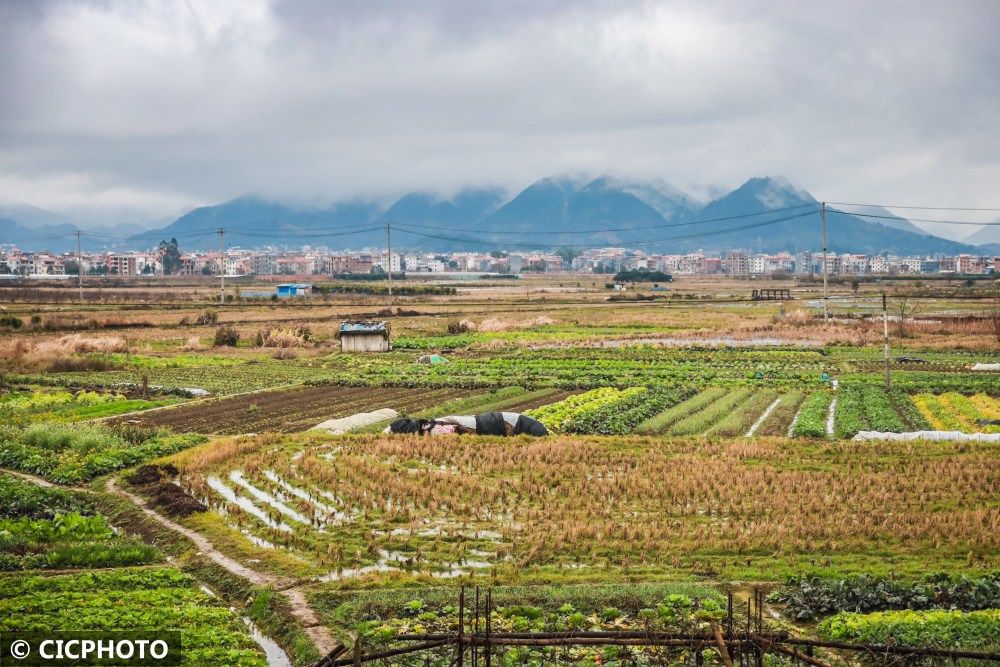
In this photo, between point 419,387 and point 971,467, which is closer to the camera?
point 971,467

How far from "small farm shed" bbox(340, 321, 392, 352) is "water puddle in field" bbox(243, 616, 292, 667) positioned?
3305cm

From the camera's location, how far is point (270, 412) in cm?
2817

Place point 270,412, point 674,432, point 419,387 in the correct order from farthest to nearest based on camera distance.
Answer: point 419,387 → point 270,412 → point 674,432

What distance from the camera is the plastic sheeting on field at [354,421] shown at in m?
24.8

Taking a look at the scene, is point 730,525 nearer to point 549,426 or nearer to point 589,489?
point 589,489

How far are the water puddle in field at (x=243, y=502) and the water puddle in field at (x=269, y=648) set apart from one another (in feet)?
12.1

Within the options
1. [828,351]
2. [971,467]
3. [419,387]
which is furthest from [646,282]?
[971,467]

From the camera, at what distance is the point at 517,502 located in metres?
17.0

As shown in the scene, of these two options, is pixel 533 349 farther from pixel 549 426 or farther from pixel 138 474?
pixel 138 474

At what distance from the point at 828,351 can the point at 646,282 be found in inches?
3799

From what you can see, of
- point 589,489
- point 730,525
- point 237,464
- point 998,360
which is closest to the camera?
point 730,525

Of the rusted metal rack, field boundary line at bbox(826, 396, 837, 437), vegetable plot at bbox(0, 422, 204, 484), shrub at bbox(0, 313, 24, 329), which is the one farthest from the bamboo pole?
shrub at bbox(0, 313, 24, 329)

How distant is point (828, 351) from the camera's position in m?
43.7

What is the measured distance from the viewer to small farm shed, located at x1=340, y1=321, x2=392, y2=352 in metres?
44.8
